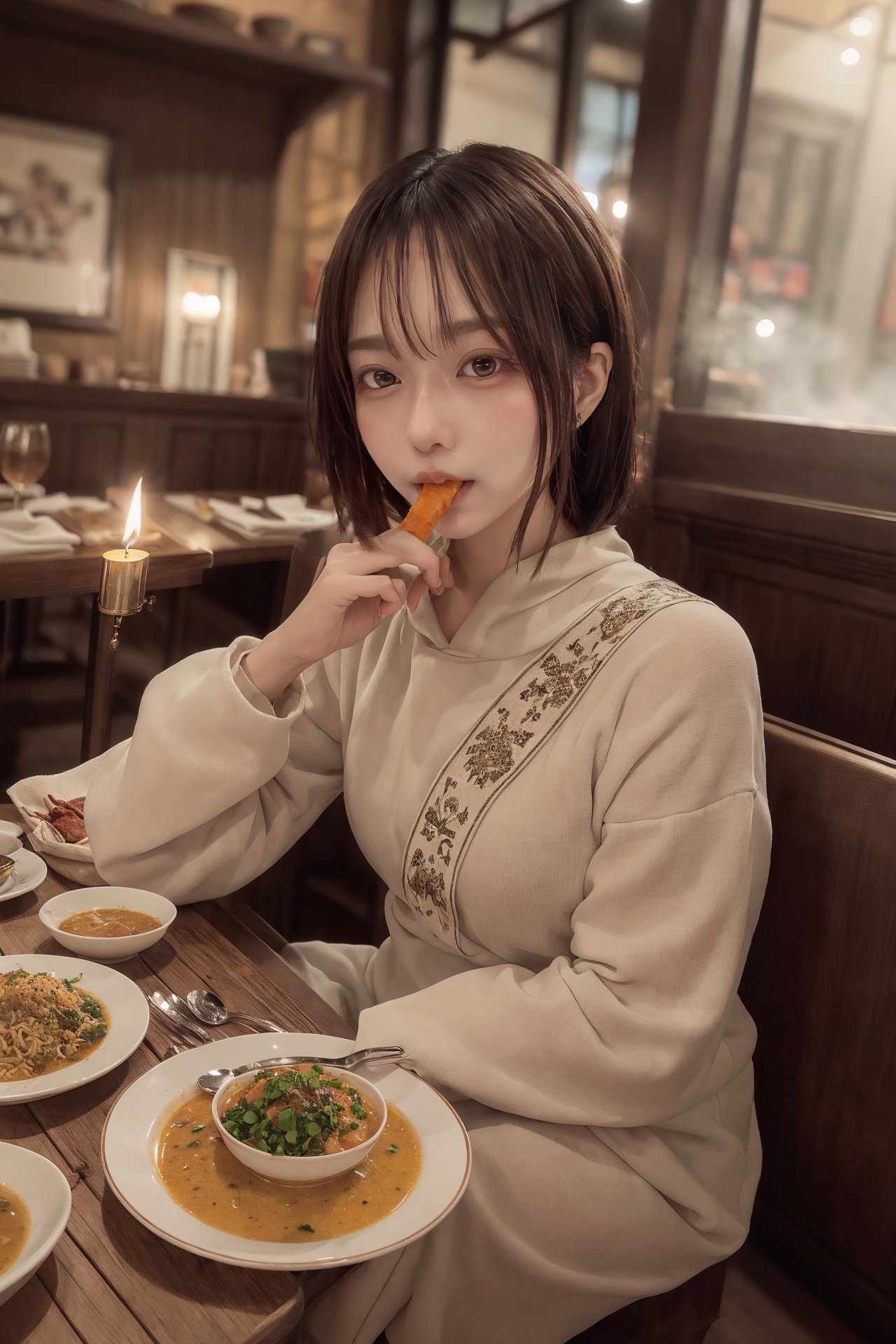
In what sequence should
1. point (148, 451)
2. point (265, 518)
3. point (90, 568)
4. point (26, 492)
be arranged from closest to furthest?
point (90, 568)
point (265, 518)
point (26, 492)
point (148, 451)

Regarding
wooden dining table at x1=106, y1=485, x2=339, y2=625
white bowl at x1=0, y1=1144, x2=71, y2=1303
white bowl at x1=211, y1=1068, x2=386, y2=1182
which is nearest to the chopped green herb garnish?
white bowl at x1=211, y1=1068, x2=386, y2=1182

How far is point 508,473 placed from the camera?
117 cm

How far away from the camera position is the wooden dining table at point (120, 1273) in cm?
70

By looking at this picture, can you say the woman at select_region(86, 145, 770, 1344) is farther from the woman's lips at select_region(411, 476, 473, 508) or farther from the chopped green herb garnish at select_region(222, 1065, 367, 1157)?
the chopped green herb garnish at select_region(222, 1065, 367, 1157)

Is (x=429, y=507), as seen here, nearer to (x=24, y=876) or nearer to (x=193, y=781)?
(x=193, y=781)

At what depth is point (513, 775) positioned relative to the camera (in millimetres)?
1209

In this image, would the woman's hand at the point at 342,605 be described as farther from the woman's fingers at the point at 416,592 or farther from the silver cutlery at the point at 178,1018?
the silver cutlery at the point at 178,1018

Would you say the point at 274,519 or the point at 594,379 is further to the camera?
the point at 274,519

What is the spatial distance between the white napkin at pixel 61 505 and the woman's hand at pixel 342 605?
7.00ft

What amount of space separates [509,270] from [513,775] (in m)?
0.54

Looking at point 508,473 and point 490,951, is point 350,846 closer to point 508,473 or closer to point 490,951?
point 490,951

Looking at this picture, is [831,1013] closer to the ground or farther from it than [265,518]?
closer to the ground

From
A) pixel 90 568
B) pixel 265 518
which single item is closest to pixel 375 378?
pixel 90 568

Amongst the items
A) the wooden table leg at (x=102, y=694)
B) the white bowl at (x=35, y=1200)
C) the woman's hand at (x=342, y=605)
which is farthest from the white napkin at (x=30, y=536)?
the white bowl at (x=35, y=1200)
